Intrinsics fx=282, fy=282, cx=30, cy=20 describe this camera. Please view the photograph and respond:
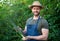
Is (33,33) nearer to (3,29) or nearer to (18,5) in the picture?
(3,29)

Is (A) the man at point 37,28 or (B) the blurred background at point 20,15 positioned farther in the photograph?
(B) the blurred background at point 20,15

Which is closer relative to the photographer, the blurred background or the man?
the man

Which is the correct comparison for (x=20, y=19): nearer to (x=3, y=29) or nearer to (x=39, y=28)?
(x=3, y=29)

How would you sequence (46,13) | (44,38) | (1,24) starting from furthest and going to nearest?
(46,13), (1,24), (44,38)

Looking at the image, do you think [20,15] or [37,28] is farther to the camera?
[20,15]

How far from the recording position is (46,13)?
8883 mm

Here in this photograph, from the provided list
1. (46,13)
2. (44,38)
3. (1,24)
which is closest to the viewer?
(44,38)

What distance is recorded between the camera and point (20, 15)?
365 inches

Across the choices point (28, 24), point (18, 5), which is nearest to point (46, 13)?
Answer: point (18, 5)

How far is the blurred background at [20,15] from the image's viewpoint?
826 centimetres

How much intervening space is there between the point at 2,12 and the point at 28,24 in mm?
3157

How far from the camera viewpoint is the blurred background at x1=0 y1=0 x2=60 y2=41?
27.1 feet

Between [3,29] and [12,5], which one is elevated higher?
[12,5]

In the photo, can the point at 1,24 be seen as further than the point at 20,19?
No
